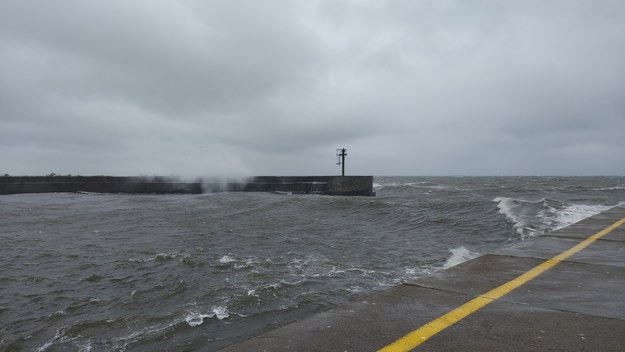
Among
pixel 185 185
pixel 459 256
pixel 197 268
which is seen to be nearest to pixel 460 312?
pixel 197 268

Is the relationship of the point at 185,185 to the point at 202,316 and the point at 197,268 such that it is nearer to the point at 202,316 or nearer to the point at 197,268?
the point at 197,268

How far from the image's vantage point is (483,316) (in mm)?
3320

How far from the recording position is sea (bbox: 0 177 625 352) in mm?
4988

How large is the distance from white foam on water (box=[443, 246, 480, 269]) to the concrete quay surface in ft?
11.0

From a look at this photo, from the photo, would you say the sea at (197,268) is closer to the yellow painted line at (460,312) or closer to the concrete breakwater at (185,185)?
the yellow painted line at (460,312)

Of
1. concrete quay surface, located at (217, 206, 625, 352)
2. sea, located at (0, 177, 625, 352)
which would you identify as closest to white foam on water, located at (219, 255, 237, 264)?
sea, located at (0, 177, 625, 352)

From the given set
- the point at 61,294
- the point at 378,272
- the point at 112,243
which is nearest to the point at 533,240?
the point at 378,272

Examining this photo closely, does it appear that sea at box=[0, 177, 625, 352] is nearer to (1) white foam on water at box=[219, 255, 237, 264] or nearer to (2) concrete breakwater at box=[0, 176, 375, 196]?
(1) white foam on water at box=[219, 255, 237, 264]

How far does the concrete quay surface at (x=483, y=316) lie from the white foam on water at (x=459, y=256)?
335 centimetres

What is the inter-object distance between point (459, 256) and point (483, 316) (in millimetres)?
6418

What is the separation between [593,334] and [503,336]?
679 mm

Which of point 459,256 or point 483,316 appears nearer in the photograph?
point 483,316

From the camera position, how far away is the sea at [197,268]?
16.4 feet

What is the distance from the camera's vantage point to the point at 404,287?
4219 mm
